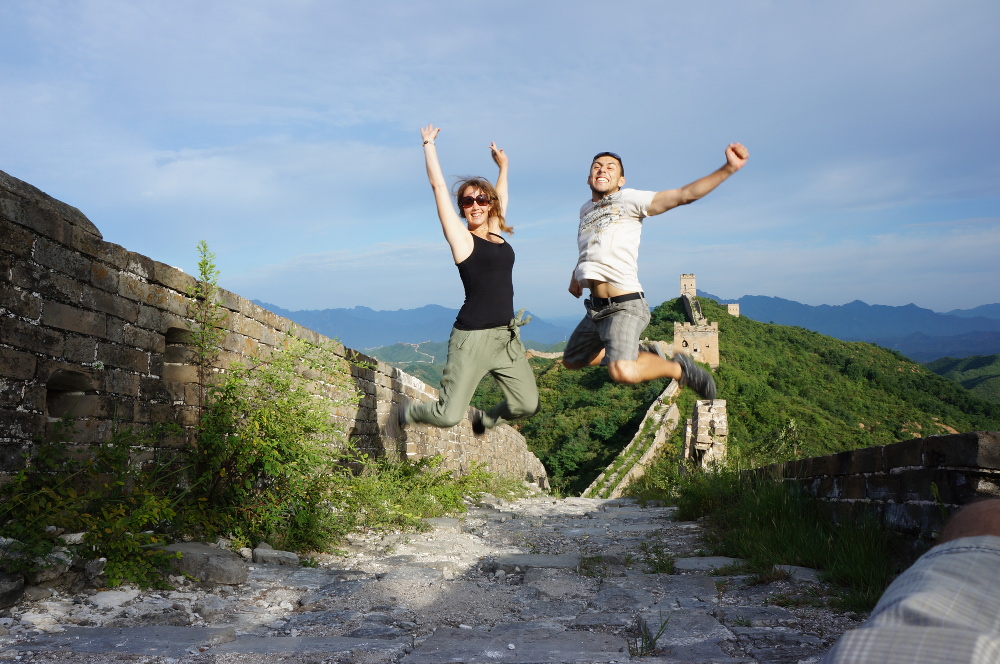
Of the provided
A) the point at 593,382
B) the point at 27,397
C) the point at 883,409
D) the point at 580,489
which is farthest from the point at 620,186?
the point at 883,409

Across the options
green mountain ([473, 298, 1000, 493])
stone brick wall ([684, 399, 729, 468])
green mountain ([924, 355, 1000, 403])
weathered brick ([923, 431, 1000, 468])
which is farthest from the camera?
green mountain ([924, 355, 1000, 403])

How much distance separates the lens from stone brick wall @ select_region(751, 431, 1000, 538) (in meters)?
2.69

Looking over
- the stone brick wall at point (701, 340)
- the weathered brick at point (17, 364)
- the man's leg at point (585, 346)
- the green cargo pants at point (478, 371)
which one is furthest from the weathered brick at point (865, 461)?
A: the stone brick wall at point (701, 340)

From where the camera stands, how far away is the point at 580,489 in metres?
31.1

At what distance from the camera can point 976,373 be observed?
6812 centimetres

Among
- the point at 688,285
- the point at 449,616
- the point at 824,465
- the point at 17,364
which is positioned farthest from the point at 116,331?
the point at 688,285

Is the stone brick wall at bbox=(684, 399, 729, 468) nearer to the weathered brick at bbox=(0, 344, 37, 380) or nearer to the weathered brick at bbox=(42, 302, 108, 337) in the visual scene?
the weathered brick at bbox=(42, 302, 108, 337)

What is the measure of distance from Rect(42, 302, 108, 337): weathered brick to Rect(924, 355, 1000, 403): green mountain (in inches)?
2546

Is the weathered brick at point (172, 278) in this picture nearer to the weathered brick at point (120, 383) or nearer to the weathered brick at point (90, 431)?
the weathered brick at point (120, 383)

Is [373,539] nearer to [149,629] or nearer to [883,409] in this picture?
[149,629]

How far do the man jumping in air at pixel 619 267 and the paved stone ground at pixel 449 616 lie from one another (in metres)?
1.14

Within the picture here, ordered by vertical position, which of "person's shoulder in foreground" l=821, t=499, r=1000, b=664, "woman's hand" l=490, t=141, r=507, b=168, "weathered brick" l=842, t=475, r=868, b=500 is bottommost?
"weathered brick" l=842, t=475, r=868, b=500

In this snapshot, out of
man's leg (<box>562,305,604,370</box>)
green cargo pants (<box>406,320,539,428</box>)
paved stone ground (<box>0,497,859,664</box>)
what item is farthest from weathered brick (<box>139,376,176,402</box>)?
man's leg (<box>562,305,604,370</box>)

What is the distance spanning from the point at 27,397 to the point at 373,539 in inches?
84.2
